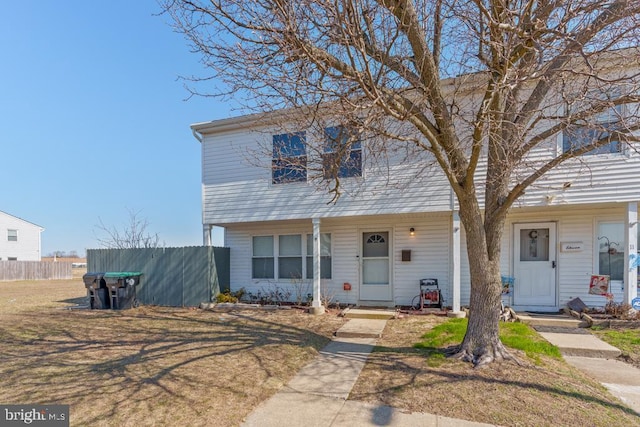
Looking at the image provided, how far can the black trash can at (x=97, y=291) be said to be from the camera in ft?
30.0

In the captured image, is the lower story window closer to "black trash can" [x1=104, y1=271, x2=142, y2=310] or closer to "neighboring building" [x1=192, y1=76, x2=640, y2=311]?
"neighboring building" [x1=192, y1=76, x2=640, y2=311]

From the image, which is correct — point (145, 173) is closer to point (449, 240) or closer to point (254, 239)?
point (254, 239)

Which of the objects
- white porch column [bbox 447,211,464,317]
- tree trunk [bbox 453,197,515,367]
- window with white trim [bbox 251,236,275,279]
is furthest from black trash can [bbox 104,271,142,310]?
tree trunk [bbox 453,197,515,367]

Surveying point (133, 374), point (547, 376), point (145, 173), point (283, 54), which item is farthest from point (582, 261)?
point (145, 173)

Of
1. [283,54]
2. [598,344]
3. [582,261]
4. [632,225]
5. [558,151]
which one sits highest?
[283,54]

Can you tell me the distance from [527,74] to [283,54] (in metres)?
2.76

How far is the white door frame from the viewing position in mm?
8695

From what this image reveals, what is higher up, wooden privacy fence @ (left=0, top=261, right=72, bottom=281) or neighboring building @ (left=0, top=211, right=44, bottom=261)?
neighboring building @ (left=0, top=211, right=44, bottom=261)

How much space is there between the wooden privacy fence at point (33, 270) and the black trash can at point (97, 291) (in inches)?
796

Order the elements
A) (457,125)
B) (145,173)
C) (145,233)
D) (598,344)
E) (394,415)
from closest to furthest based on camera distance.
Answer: (394,415), (598,344), (457,125), (145,233), (145,173)

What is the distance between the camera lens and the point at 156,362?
14.7 feet

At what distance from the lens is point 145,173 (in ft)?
70.4

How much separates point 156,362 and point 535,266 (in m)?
8.17

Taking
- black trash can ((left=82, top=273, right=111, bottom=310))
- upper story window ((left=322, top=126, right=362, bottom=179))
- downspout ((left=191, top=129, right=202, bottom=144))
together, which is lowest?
black trash can ((left=82, top=273, right=111, bottom=310))
